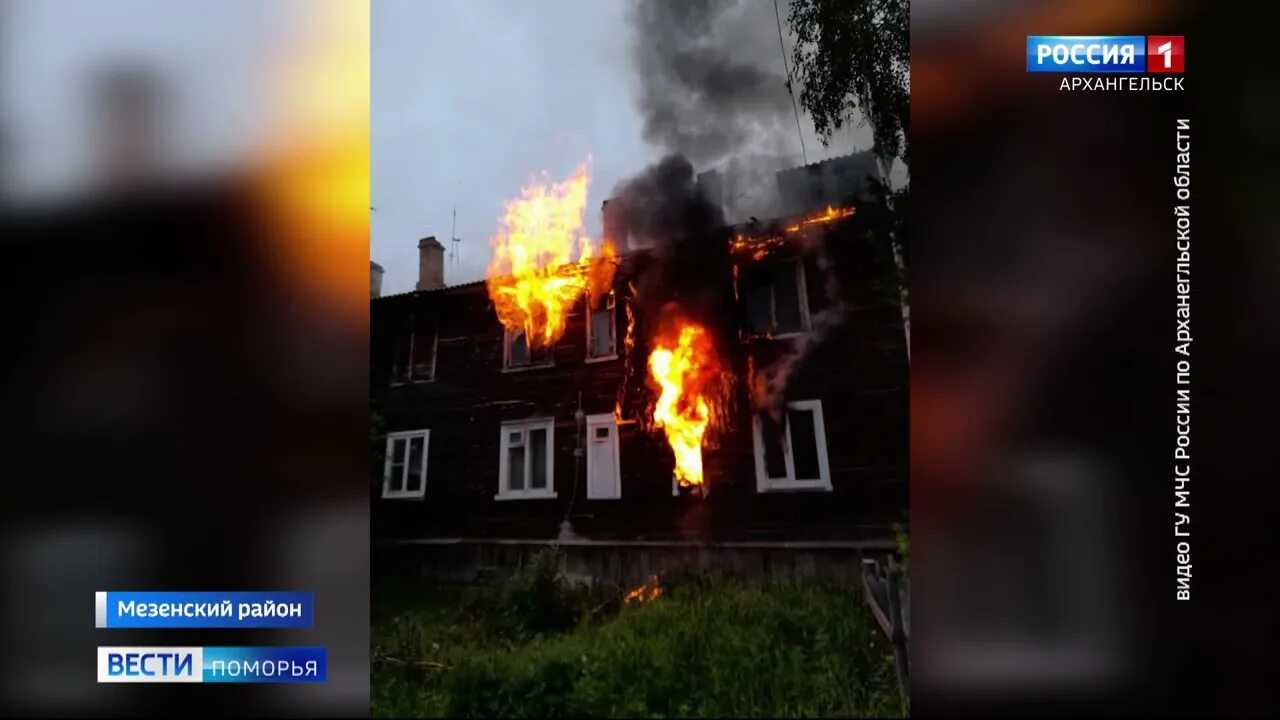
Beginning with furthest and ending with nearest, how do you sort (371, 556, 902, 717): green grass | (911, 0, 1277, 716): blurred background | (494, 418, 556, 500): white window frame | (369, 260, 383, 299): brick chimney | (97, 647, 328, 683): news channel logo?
(494, 418, 556, 500): white window frame → (369, 260, 383, 299): brick chimney → (97, 647, 328, 683): news channel logo → (371, 556, 902, 717): green grass → (911, 0, 1277, 716): blurred background

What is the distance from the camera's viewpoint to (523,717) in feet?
12.8

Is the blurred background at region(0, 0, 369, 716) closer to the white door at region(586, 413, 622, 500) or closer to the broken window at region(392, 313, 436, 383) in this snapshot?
the broken window at region(392, 313, 436, 383)

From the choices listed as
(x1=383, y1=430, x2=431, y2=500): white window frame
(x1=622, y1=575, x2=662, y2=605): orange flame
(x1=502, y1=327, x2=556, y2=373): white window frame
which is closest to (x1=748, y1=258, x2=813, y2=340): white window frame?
(x1=502, y1=327, x2=556, y2=373): white window frame

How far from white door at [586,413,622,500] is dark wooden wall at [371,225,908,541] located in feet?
0.12

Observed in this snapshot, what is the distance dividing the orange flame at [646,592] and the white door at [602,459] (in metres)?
0.46

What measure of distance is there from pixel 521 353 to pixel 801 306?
1.49 m

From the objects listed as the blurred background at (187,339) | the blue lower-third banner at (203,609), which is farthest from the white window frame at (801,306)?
the blue lower-third banner at (203,609)

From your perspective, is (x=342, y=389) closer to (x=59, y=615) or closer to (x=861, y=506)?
(x=59, y=615)

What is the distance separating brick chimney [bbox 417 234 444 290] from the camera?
4.16m

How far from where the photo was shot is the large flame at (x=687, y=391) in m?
3.95

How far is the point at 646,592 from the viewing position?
3.98 metres

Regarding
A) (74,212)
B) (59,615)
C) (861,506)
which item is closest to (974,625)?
(861,506)

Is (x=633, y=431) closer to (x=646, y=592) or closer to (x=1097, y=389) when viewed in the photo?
(x=646, y=592)

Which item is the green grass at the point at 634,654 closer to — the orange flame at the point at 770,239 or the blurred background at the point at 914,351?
the blurred background at the point at 914,351
